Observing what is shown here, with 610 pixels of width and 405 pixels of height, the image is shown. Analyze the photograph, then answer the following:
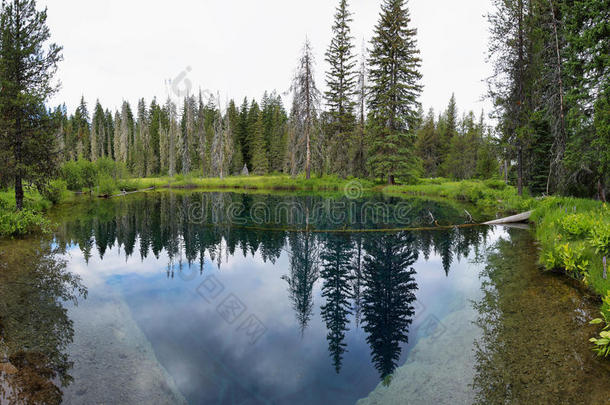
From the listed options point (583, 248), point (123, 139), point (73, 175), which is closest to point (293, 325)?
point (583, 248)

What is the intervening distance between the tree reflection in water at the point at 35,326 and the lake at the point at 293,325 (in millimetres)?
29

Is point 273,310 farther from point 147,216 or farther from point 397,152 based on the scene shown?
point 397,152

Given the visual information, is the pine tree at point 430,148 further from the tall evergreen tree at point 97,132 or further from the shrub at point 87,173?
the tall evergreen tree at point 97,132

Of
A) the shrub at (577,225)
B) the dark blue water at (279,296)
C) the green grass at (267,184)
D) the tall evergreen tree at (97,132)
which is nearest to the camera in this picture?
the dark blue water at (279,296)

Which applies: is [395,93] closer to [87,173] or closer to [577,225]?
[577,225]

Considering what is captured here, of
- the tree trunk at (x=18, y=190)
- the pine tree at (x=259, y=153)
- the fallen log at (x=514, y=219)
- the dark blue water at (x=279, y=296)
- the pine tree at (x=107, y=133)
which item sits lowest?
the dark blue water at (x=279, y=296)

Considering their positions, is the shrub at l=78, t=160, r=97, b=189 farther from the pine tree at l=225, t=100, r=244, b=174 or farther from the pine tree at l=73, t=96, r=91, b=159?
the pine tree at l=73, t=96, r=91, b=159

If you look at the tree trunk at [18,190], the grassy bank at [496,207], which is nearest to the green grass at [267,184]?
the grassy bank at [496,207]

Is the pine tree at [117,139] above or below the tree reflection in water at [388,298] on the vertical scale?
above

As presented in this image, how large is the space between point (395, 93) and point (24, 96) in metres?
32.0

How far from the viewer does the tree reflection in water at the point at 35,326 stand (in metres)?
4.22

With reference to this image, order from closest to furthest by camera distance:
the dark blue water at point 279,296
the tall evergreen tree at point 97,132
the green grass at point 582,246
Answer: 1. the dark blue water at point 279,296
2. the green grass at point 582,246
3. the tall evergreen tree at point 97,132

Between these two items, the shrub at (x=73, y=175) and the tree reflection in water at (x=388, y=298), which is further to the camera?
the shrub at (x=73, y=175)

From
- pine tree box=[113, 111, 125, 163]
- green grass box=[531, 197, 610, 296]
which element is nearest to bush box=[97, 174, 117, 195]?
green grass box=[531, 197, 610, 296]
